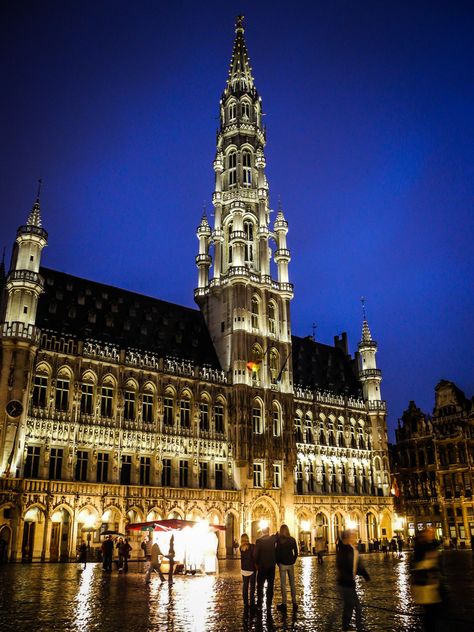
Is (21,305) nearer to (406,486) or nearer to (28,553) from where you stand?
(28,553)

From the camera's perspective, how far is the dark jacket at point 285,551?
1434 centimetres

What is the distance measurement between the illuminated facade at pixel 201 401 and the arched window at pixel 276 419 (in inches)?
5.4

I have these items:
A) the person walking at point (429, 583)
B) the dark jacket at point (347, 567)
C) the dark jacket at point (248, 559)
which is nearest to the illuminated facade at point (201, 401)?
the dark jacket at point (248, 559)

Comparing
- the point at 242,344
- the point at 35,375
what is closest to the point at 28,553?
the point at 35,375

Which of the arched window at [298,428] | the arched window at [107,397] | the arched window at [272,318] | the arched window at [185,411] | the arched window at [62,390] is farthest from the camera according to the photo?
the arched window at [298,428]

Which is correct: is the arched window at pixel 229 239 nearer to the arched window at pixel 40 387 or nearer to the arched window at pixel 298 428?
the arched window at pixel 298 428

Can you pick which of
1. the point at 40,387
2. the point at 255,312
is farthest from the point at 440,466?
the point at 40,387

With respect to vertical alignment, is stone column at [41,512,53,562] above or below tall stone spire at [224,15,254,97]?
below

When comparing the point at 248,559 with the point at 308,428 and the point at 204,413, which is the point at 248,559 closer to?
the point at 204,413

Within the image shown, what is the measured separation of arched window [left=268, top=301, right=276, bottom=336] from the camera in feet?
200

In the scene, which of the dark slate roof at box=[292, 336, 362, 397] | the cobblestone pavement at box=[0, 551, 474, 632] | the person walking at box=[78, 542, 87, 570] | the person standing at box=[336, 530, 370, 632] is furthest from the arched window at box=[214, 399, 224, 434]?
the person standing at box=[336, 530, 370, 632]

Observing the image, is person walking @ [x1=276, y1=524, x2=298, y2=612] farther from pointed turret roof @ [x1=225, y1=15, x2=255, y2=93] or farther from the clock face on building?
pointed turret roof @ [x1=225, y1=15, x2=255, y2=93]

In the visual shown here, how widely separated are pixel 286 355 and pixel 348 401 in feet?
39.5

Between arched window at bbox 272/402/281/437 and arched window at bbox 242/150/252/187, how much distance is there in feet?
82.7
